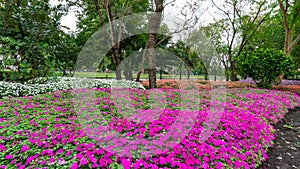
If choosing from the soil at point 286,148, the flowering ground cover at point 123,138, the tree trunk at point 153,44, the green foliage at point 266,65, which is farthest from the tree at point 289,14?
the flowering ground cover at point 123,138

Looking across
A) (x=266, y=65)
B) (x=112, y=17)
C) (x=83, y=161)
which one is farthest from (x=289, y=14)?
(x=83, y=161)

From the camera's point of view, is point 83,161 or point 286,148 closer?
point 83,161

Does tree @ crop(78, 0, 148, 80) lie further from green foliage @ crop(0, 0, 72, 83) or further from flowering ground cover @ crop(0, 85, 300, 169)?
flowering ground cover @ crop(0, 85, 300, 169)

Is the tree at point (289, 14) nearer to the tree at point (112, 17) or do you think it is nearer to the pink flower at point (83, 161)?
the tree at point (112, 17)

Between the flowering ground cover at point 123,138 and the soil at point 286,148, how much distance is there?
0.50ft

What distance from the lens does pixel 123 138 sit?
208 centimetres

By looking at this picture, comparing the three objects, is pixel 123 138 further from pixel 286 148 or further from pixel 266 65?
pixel 266 65

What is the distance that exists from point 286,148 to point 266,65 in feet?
18.4

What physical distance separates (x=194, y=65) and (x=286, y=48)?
9.35m

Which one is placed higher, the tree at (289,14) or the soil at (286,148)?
the tree at (289,14)

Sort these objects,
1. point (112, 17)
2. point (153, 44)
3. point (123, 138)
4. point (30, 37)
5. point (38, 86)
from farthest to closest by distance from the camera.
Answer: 1. point (112, 17)
2. point (153, 44)
3. point (30, 37)
4. point (38, 86)
5. point (123, 138)

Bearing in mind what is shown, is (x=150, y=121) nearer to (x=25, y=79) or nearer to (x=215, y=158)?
(x=215, y=158)

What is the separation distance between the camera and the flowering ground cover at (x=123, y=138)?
1769mm

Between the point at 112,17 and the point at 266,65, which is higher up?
the point at 112,17
